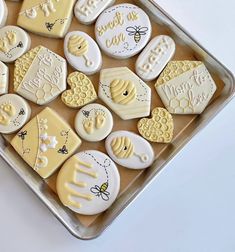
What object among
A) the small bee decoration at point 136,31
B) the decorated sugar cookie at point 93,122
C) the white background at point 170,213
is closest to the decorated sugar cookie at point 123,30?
the small bee decoration at point 136,31

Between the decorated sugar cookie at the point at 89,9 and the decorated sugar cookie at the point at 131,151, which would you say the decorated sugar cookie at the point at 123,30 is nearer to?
the decorated sugar cookie at the point at 89,9

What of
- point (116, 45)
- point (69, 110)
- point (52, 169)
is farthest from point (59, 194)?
point (116, 45)

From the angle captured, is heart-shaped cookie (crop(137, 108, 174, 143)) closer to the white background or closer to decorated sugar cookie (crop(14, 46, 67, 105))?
the white background

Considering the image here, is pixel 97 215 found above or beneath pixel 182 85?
beneath

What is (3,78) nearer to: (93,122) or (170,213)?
(93,122)

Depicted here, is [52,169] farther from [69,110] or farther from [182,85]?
[182,85]

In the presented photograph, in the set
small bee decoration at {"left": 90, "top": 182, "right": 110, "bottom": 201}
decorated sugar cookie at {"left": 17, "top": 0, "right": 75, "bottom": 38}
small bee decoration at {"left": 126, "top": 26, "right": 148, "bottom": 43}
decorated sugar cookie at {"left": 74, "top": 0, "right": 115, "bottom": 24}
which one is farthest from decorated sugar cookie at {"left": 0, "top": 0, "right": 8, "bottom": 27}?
small bee decoration at {"left": 90, "top": 182, "right": 110, "bottom": 201}
